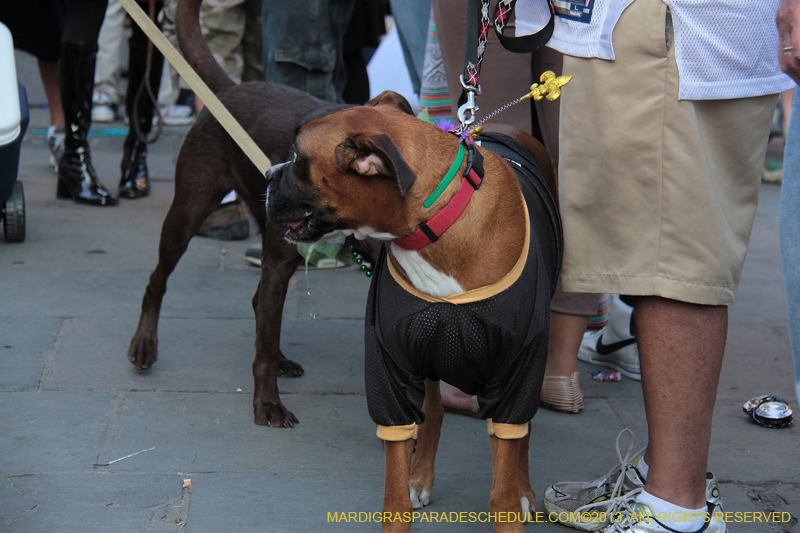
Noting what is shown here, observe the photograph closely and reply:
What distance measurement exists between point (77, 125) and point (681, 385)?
4697 millimetres

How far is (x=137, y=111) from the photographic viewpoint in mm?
5805

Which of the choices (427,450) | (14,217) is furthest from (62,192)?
(427,450)

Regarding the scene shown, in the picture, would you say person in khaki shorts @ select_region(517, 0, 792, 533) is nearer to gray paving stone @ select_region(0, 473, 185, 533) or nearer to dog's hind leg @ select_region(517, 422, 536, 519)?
dog's hind leg @ select_region(517, 422, 536, 519)

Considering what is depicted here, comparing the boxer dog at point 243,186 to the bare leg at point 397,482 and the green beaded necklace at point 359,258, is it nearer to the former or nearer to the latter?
the green beaded necklace at point 359,258

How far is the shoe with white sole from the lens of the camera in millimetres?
2322

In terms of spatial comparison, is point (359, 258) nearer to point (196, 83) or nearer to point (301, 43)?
point (196, 83)

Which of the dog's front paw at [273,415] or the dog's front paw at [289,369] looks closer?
the dog's front paw at [273,415]

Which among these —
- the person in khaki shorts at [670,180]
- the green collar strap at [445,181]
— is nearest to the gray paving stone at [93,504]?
the green collar strap at [445,181]

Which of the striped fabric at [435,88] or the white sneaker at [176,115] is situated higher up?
the striped fabric at [435,88]

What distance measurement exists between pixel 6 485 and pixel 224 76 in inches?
71.3

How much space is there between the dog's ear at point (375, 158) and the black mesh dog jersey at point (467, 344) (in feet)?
1.02

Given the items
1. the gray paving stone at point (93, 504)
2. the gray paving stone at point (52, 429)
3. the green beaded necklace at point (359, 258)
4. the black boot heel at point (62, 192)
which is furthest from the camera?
the black boot heel at point (62, 192)

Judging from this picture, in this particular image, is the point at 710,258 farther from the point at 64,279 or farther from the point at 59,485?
the point at 64,279

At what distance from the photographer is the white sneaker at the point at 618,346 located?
3.63 meters
